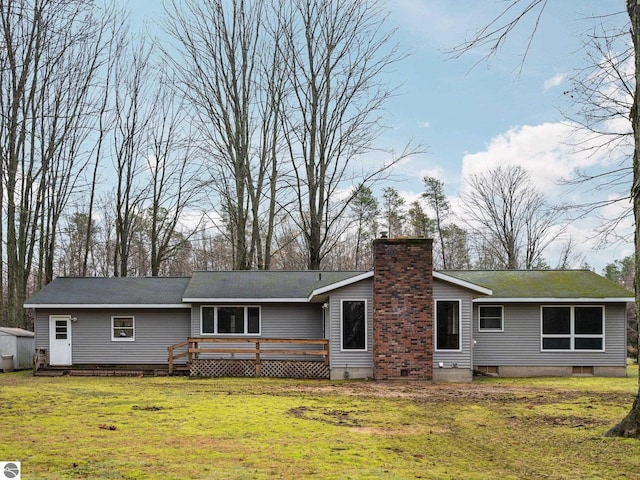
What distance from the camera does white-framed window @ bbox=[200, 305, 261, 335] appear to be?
2277 cm

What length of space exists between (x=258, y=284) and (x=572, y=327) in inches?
428

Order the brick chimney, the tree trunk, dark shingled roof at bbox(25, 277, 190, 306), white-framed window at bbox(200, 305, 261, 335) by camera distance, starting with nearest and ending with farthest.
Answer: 1. the tree trunk
2. the brick chimney
3. white-framed window at bbox(200, 305, 261, 335)
4. dark shingled roof at bbox(25, 277, 190, 306)

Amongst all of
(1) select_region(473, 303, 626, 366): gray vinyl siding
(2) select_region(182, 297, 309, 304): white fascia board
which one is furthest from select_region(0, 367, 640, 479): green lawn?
(2) select_region(182, 297, 309, 304): white fascia board

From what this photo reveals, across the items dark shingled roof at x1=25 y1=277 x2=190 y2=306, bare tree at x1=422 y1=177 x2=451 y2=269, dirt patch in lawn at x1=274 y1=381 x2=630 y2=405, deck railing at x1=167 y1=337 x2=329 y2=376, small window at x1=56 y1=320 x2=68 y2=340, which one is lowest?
dirt patch in lawn at x1=274 y1=381 x2=630 y2=405

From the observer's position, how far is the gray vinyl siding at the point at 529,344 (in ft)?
71.2

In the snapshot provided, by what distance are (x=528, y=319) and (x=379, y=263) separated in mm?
6056

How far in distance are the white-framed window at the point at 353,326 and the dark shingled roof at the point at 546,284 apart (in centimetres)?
496

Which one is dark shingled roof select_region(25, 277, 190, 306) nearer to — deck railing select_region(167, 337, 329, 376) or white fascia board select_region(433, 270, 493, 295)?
deck railing select_region(167, 337, 329, 376)

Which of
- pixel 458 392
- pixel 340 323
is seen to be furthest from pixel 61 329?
pixel 458 392

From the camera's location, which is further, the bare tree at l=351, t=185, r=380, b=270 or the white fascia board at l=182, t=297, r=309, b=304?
the bare tree at l=351, t=185, r=380, b=270

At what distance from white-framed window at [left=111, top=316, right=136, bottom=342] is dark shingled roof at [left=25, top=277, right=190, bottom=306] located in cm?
74

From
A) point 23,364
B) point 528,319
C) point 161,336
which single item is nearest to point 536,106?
point 528,319

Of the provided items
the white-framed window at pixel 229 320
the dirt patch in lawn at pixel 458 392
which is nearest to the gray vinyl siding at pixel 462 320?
the dirt patch in lawn at pixel 458 392

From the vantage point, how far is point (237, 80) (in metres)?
33.0
